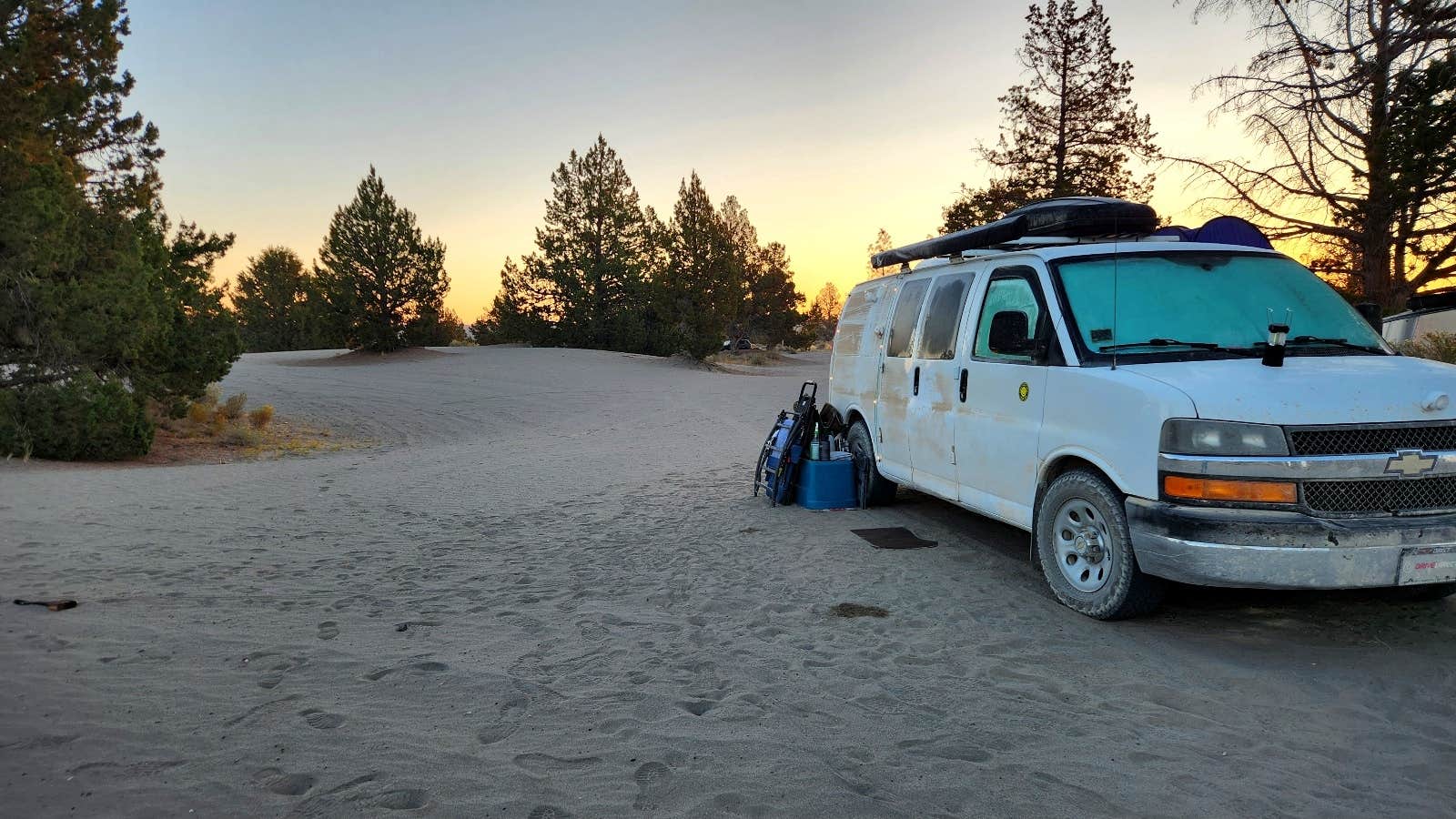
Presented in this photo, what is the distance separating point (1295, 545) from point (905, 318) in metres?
3.87

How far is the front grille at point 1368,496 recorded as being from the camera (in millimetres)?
4094

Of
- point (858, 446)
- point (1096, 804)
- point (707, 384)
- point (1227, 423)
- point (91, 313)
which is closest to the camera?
point (1096, 804)

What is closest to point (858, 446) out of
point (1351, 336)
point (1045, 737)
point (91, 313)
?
point (1351, 336)

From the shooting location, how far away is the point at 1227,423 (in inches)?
162

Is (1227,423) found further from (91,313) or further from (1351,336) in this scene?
(91,313)

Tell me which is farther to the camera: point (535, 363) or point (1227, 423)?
point (535, 363)

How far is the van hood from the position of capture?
410 cm

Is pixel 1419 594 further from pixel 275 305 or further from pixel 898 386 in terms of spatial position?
pixel 275 305

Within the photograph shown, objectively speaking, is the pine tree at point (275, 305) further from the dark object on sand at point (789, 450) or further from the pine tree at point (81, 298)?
the dark object on sand at point (789, 450)

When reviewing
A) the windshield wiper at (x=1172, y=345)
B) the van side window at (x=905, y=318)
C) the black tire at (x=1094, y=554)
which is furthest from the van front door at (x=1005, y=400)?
the van side window at (x=905, y=318)

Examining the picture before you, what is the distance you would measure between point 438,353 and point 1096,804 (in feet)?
125

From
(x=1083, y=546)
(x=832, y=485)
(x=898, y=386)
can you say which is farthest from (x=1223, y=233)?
(x=832, y=485)

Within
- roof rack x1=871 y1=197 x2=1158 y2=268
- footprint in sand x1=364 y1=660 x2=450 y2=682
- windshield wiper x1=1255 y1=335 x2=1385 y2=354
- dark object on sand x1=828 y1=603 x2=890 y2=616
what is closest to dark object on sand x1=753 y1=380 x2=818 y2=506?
roof rack x1=871 y1=197 x2=1158 y2=268

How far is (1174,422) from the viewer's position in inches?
166
